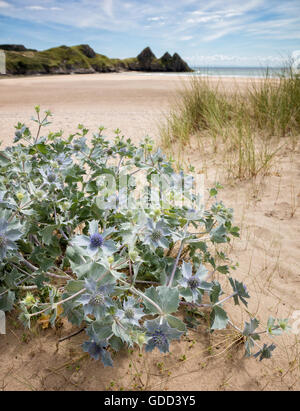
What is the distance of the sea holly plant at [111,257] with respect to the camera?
45.1 inches

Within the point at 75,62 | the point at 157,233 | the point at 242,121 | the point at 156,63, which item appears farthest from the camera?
the point at 156,63

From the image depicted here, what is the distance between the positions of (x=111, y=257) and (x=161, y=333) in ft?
1.28

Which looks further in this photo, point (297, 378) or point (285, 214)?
point (285, 214)

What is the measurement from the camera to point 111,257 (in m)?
1.09

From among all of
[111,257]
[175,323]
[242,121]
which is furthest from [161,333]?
[242,121]

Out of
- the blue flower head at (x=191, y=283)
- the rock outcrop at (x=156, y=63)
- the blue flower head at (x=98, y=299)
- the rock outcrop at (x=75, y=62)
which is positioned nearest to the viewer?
the blue flower head at (x=98, y=299)

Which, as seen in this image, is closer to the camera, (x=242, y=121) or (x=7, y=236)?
(x=7, y=236)

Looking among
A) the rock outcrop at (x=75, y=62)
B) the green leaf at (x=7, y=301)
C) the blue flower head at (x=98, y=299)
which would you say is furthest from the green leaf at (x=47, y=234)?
the rock outcrop at (x=75, y=62)

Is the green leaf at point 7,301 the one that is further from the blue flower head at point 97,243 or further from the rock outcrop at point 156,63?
the rock outcrop at point 156,63

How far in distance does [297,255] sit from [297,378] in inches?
38.5

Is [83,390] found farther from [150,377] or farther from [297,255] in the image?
[297,255]

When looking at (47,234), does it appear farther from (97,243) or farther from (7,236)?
(97,243)
